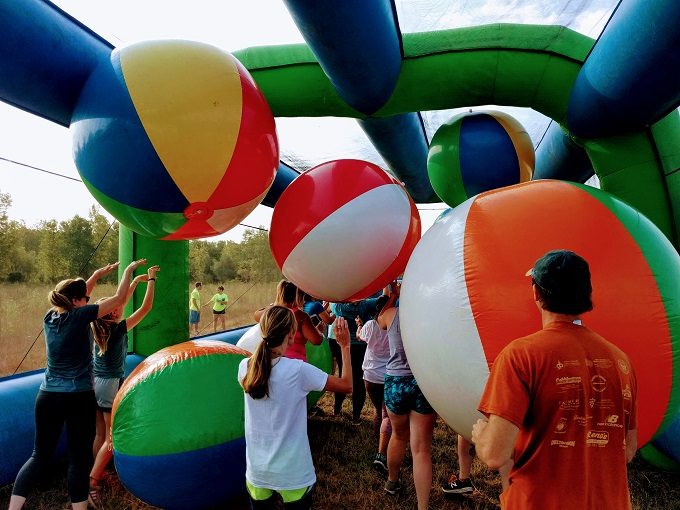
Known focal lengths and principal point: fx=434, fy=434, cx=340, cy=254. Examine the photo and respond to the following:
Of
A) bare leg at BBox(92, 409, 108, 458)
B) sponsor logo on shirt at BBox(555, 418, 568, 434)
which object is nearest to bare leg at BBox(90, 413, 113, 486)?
bare leg at BBox(92, 409, 108, 458)

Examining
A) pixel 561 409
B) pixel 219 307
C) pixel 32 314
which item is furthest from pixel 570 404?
pixel 219 307

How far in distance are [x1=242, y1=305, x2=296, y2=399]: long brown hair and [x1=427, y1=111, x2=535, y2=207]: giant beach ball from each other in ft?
6.94

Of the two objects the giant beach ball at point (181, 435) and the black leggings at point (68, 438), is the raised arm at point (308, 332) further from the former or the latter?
the black leggings at point (68, 438)

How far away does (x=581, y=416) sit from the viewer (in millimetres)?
1193

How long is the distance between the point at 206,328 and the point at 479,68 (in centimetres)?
1112

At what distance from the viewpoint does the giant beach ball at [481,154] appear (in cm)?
339

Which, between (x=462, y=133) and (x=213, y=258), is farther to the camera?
(x=213, y=258)

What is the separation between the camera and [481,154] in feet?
11.1

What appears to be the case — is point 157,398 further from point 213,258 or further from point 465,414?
point 213,258

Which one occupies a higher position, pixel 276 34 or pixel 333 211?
pixel 276 34

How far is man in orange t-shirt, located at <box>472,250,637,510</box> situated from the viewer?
116 centimetres

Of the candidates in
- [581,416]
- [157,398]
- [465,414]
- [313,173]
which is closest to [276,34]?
[313,173]

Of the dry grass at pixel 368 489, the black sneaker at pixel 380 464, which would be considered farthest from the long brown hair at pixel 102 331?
the black sneaker at pixel 380 464

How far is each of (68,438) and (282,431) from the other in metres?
1.55
